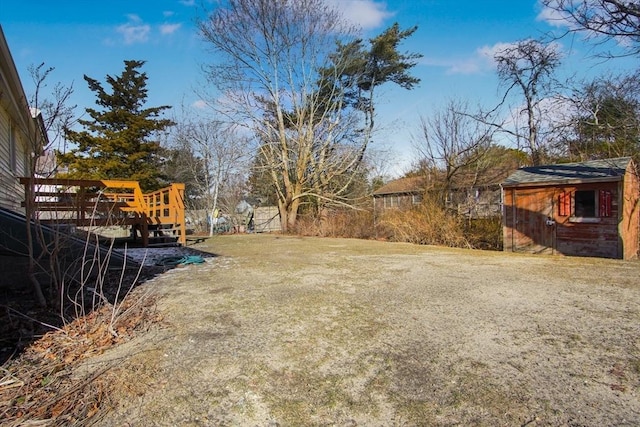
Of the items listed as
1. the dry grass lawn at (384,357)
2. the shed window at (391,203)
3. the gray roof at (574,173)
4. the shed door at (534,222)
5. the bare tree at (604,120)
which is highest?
the bare tree at (604,120)

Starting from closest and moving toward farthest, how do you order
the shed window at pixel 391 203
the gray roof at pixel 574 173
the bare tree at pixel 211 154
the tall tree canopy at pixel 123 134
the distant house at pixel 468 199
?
the gray roof at pixel 574 173, the distant house at pixel 468 199, the shed window at pixel 391 203, the tall tree canopy at pixel 123 134, the bare tree at pixel 211 154

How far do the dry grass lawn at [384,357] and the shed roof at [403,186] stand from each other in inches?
401

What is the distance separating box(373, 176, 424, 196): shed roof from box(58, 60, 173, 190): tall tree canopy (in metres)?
14.9

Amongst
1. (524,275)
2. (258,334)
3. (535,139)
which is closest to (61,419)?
(258,334)

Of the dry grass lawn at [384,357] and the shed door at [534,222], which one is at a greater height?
the shed door at [534,222]

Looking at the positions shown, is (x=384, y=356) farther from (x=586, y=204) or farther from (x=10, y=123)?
(x=586, y=204)

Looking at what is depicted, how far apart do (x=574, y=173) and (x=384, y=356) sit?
→ 1025cm

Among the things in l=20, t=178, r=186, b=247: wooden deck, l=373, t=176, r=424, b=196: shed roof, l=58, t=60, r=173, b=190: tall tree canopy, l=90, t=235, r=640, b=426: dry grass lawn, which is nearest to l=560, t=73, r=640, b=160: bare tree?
l=373, t=176, r=424, b=196: shed roof

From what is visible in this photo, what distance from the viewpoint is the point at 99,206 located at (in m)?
7.27

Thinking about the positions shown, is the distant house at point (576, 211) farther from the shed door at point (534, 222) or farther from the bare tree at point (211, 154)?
the bare tree at point (211, 154)

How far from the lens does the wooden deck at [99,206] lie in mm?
4883

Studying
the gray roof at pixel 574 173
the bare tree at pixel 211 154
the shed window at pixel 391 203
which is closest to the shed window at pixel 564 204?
the gray roof at pixel 574 173

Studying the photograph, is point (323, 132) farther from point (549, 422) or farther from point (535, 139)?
point (549, 422)

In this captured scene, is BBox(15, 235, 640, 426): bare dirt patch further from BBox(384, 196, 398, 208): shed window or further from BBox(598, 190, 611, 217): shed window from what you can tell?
BBox(384, 196, 398, 208): shed window
